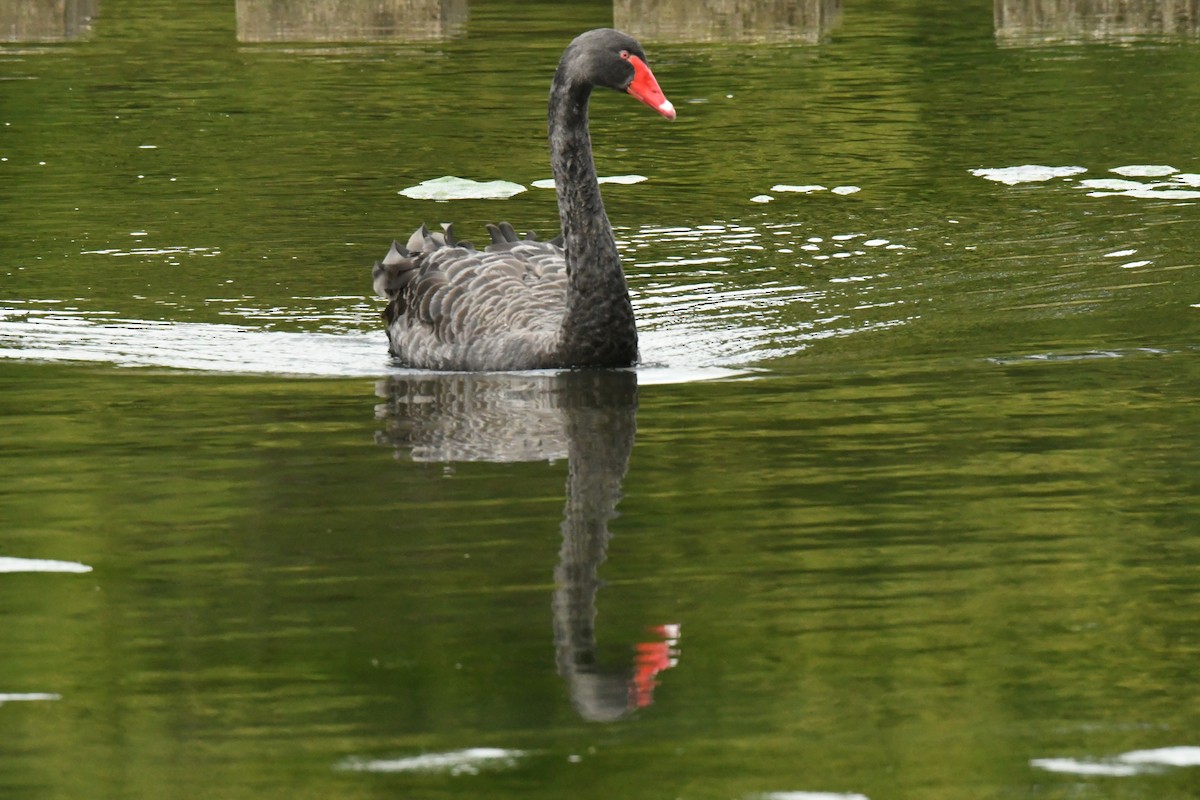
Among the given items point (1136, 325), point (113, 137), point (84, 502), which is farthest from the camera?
point (113, 137)

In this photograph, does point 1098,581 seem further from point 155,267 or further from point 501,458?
point 155,267

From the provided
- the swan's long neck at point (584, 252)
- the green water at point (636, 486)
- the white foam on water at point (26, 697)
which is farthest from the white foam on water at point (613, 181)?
the white foam on water at point (26, 697)

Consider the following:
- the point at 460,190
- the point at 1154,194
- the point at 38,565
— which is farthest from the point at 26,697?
the point at 1154,194

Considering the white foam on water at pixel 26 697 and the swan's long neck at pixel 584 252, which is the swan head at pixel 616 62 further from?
the white foam on water at pixel 26 697

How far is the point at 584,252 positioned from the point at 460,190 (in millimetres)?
5244

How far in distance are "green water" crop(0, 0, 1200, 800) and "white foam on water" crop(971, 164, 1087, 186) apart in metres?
0.30

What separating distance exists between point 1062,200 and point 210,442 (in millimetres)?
7505

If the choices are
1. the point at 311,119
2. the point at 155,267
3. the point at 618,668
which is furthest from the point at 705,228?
the point at 618,668

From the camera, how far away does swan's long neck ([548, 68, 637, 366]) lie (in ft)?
34.0

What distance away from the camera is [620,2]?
23812 mm

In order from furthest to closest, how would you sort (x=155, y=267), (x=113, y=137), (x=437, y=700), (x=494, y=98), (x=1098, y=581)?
(x=494, y=98)
(x=113, y=137)
(x=155, y=267)
(x=1098, y=581)
(x=437, y=700)

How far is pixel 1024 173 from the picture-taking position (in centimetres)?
1593

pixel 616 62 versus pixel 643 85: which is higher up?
pixel 616 62

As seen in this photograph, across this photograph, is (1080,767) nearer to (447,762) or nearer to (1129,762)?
(1129,762)
